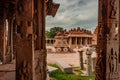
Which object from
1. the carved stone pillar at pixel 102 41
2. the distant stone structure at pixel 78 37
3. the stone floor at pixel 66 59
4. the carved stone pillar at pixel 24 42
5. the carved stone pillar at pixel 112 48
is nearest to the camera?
the carved stone pillar at pixel 24 42

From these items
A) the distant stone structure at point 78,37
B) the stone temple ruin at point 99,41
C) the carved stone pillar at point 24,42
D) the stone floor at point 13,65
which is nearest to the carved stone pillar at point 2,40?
the stone floor at point 13,65

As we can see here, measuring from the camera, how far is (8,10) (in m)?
12.2

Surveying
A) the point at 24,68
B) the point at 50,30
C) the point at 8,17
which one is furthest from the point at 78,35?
the point at 24,68

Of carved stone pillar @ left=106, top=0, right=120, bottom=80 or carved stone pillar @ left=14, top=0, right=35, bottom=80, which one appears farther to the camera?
carved stone pillar @ left=106, top=0, right=120, bottom=80

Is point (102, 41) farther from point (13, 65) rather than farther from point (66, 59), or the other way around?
point (66, 59)

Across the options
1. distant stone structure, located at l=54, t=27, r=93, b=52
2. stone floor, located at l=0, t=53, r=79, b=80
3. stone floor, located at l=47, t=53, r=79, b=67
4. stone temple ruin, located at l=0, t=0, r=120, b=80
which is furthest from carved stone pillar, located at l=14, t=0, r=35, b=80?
distant stone structure, located at l=54, t=27, r=93, b=52

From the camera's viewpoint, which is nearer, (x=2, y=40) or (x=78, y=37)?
(x=2, y=40)

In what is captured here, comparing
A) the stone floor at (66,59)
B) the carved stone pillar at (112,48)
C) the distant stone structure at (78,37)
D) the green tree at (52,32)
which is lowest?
the stone floor at (66,59)

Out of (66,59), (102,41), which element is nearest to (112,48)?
(102,41)

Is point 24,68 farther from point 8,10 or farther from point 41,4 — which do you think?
point 8,10

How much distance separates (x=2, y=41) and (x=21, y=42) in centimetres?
815

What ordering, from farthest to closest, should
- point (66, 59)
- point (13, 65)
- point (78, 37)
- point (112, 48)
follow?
1. point (78, 37)
2. point (66, 59)
3. point (13, 65)
4. point (112, 48)

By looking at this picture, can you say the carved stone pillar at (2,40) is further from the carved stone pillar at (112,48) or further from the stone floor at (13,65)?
the carved stone pillar at (112,48)

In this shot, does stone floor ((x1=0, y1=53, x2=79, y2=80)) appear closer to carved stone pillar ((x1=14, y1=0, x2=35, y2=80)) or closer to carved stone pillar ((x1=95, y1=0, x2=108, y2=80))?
carved stone pillar ((x1=14, y1=0, x2=35, y2=80))
